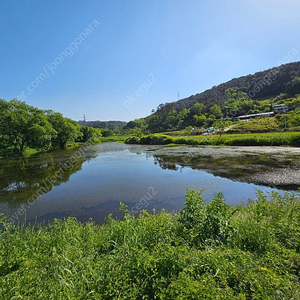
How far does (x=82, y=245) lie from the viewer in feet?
14.1

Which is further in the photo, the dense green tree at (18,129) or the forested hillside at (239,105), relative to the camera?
the forested hillside at (239,105)

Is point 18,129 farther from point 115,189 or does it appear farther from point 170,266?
point 170,266

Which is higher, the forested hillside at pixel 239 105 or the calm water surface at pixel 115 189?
the forested hillside at pixel 239 105

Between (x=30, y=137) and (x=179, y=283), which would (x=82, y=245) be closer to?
(x=179, y=283)

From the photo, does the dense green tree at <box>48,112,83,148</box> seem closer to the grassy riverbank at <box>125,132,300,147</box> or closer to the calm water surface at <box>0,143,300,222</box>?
the grassy riverbank at <box>125,132,300,147</box>

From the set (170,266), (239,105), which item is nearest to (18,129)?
(170,266)

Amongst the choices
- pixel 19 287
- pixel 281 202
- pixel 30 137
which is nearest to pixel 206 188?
pixel 281 202

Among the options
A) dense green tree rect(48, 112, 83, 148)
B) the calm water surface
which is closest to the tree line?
dense green tree rect(48, 112, 83, 148)

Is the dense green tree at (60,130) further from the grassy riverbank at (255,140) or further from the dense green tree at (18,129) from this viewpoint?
the grassy riverbank at (255,140)

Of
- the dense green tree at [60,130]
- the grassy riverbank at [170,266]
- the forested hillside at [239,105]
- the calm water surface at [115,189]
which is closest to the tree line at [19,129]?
the dense green tree at [60,130]

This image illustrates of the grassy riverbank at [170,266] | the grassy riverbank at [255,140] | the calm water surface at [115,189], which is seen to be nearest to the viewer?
the grassy riverbank at [170,266]

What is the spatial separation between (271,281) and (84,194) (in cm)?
1062

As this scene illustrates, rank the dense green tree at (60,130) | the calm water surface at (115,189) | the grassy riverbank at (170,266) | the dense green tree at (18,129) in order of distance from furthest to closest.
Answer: the dense green tree at (60,130), the dense green tree at (18,129), the calm water surface at (115,189), the grassy riverbank at (170,266)

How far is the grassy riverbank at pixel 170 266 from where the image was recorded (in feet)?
7.86
